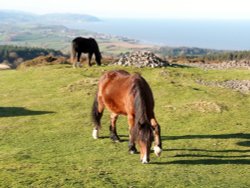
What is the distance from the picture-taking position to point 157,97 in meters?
15.5

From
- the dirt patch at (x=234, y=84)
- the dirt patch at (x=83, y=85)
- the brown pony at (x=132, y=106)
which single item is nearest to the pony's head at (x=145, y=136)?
the brown pony at (x=132, y=106)

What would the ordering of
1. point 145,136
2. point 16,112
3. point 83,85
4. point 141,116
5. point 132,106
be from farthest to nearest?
1. point 83,85
2. point 16,112
3. point 132,106
4. point 141,116
5. point 145,136

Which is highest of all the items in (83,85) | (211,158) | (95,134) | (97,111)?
(97,111)

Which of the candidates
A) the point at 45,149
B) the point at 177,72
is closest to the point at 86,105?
the point at 45,149

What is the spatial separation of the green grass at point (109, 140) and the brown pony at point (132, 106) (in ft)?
1.34

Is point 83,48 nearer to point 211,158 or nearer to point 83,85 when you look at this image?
point 83,85

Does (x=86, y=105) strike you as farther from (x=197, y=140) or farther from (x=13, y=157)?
(x=13, y=157)

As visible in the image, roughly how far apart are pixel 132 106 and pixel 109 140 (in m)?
1.91

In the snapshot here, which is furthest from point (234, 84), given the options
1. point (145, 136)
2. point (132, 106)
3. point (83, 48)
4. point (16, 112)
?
point (145, 136)

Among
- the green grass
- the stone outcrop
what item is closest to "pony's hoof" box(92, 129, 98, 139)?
the green grass

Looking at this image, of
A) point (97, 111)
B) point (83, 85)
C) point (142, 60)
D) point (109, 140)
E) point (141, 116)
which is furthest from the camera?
point (142, 60)

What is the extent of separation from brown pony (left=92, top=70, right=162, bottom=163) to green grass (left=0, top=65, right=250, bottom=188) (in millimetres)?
408

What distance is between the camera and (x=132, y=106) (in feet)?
28.0

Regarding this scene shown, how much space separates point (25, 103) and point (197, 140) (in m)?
7.42
